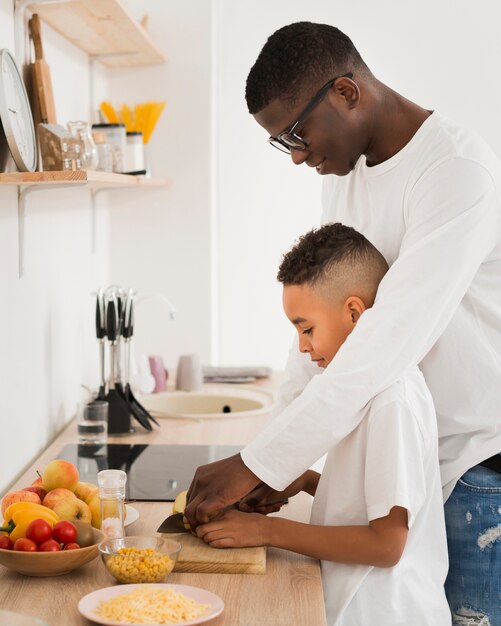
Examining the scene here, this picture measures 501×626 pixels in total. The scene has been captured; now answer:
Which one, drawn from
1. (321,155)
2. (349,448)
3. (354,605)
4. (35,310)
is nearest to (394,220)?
(321,155)

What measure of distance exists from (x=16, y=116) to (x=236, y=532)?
946 mm

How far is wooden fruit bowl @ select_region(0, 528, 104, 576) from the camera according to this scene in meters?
1.20

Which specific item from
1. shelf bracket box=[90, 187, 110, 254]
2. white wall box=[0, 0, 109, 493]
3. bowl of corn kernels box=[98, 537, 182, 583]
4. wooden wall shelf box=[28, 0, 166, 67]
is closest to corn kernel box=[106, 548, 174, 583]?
bowl of corn kernels box=[98, 537, 182, 583]

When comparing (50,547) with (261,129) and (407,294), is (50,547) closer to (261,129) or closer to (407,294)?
(407,294)

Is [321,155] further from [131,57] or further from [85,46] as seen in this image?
[131,57]

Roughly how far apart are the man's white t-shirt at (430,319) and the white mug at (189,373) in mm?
1278

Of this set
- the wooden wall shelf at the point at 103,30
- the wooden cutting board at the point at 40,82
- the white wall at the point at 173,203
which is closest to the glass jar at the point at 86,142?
the wooden cutting board at the point at 40,82

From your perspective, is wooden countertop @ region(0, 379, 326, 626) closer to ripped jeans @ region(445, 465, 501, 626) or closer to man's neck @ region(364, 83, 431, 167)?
ripped jeans @ region(445, 465, 501, 626)

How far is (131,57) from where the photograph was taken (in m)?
2.86

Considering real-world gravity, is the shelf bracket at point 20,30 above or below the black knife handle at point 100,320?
above

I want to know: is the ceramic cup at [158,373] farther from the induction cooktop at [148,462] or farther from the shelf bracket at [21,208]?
the shelf bracket at [21,208]

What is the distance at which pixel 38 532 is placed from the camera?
1232mm

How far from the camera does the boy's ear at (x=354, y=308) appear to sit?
142 cm

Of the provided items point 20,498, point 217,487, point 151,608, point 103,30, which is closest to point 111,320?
point 103,30
